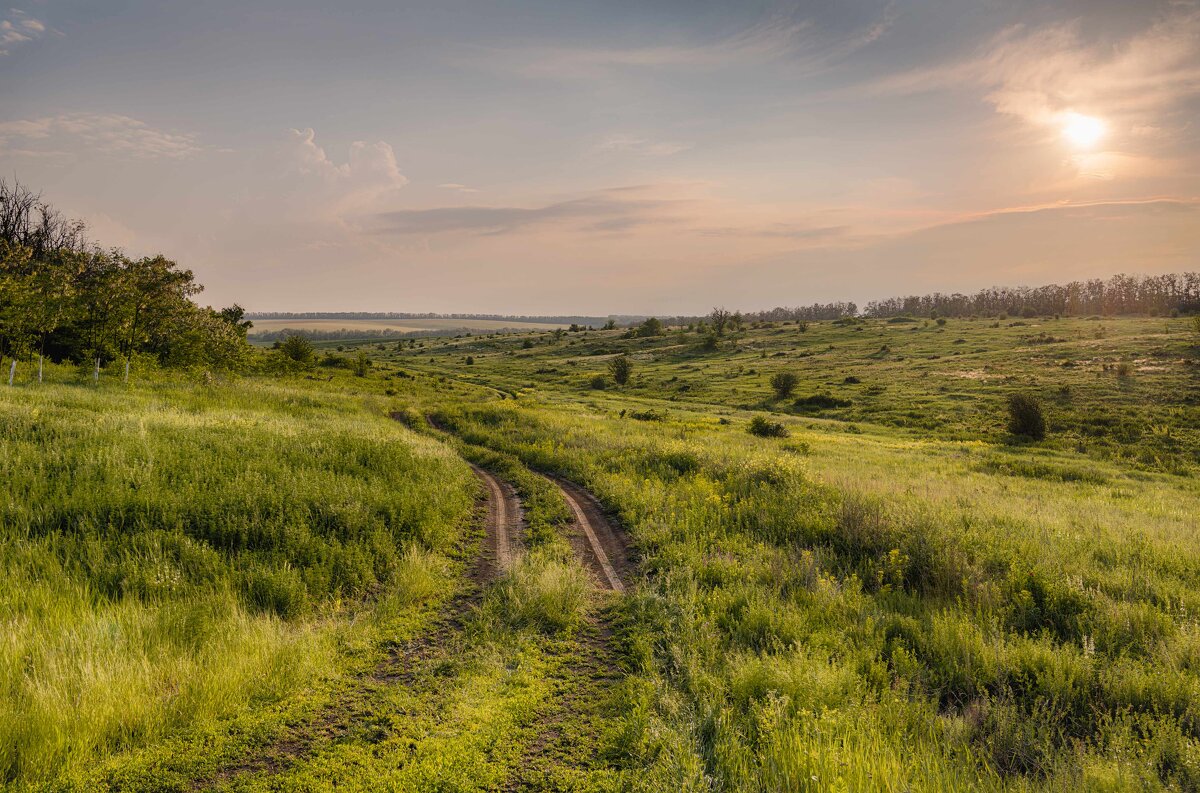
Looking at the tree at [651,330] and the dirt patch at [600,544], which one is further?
the tree at [651,330]

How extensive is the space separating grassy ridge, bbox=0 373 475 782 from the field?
0.17ft

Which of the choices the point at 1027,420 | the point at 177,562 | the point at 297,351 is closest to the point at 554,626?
the point at 177,562

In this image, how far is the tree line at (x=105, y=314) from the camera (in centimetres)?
2664

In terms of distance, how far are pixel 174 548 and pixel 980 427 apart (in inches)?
2268

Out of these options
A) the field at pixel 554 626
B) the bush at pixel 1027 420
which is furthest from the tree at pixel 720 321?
the field at pixel 554 626

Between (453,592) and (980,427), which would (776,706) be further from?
(980,427)

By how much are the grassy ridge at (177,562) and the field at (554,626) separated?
2.0 inches

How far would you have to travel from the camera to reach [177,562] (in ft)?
28.6

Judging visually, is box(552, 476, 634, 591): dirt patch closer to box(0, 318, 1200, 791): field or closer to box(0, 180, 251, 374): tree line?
box(0, 318, 1200, 791): field

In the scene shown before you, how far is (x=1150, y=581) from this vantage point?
368 inches

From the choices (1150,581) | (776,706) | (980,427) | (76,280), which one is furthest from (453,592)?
(980,427)

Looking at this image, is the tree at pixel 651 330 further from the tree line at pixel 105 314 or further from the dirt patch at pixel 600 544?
the dirt patch at pixel 600 544

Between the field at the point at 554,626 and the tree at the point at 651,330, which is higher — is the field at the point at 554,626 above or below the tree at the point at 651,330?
below

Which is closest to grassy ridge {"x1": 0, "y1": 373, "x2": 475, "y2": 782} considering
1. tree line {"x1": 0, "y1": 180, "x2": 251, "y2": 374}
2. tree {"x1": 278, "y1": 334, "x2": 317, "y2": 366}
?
tree line {"x1": 0, "y1": 180, "x2": 251, "y2": 374}
